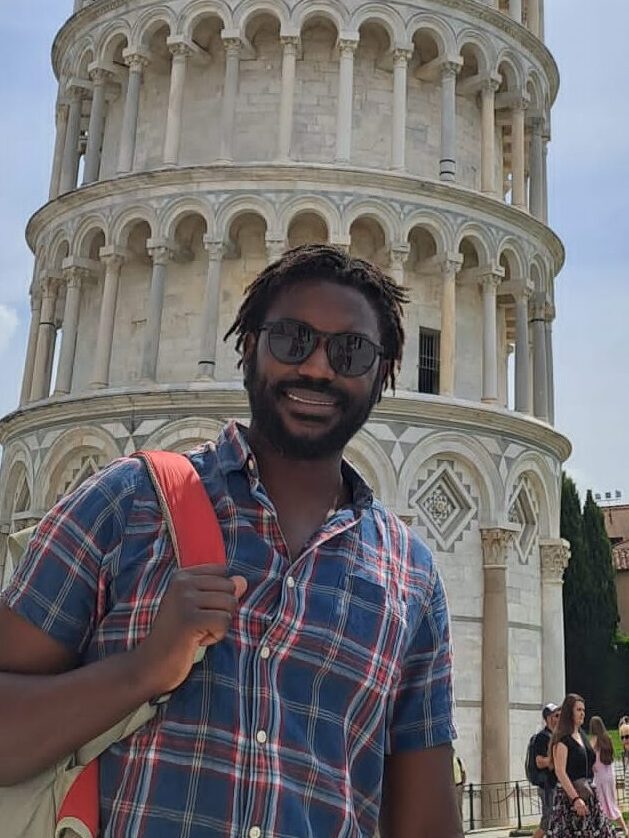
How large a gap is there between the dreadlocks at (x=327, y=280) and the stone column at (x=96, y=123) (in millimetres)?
18768

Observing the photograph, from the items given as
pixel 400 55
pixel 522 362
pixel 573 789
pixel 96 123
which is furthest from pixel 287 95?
pixel 573 789

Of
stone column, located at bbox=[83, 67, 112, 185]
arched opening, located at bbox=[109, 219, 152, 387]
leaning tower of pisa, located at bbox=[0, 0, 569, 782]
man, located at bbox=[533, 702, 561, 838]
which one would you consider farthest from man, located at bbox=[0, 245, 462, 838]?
stone column, located at bbox=[83, 67, 112, 185]

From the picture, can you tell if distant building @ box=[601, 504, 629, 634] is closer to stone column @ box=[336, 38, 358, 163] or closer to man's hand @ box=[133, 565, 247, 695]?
stone column @ box=[336, 38, 358, 163]

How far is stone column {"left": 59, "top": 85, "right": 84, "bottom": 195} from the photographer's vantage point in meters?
20.7

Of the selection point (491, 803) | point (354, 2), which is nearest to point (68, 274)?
point (354, 2)

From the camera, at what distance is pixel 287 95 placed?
59.5ft

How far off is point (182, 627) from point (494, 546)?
53.2 ft

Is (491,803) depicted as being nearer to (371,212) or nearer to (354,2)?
(371,212)

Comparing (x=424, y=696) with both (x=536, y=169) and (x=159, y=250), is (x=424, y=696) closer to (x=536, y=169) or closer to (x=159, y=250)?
(x=159, y=250)

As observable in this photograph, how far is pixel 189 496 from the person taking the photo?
186cm

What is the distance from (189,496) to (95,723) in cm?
43

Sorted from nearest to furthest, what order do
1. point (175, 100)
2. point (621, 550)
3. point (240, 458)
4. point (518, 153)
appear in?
point (240, 458)
point (175, 100)
point (518, 153)
point (621, 550)

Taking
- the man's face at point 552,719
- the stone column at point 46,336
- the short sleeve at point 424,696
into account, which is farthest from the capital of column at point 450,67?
the short sleeve at point 424,696

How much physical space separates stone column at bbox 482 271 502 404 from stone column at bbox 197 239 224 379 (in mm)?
4884
